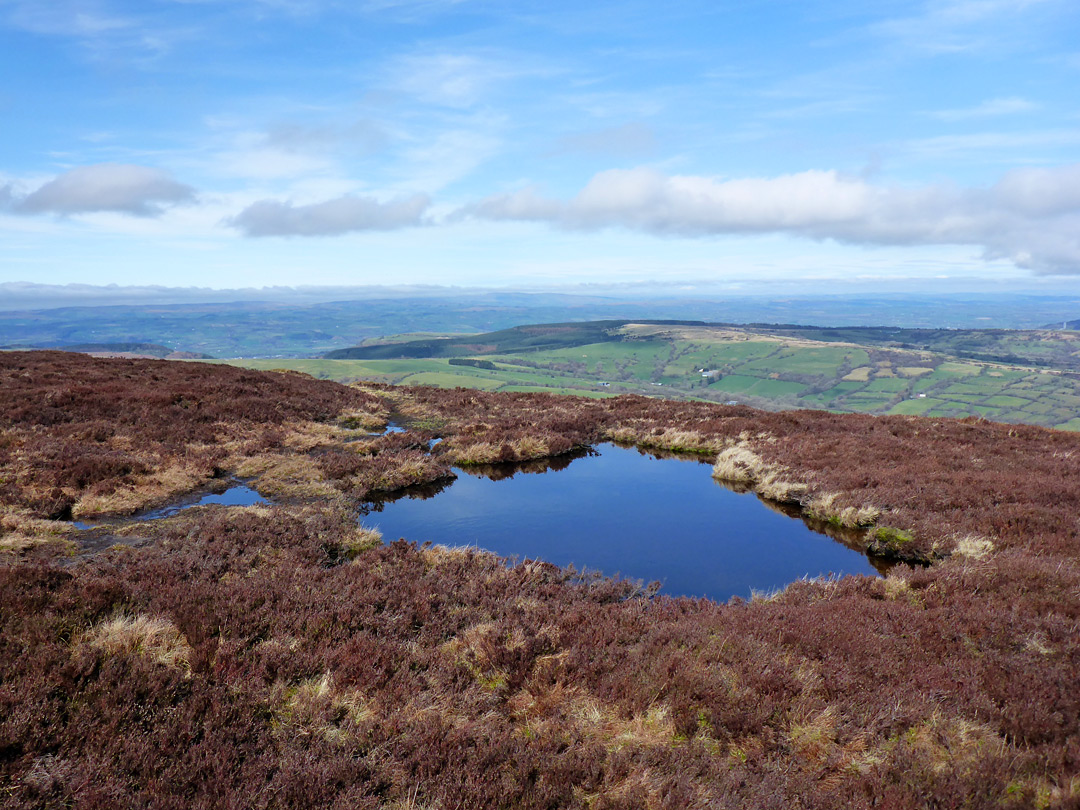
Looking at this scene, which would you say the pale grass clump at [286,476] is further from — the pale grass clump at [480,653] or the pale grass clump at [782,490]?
the pale grass clump at [782,490]

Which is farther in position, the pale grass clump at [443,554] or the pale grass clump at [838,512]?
the pale grass clump at [838,512]

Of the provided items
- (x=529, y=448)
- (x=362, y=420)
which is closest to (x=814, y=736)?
(x=529, y=448)

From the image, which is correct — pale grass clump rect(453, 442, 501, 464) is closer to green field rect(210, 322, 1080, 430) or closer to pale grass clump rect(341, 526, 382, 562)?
pale grass clump rect(341, 526, 382, 562)

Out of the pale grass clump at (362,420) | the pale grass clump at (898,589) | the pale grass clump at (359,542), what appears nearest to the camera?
the pale grass clump at (898,589)

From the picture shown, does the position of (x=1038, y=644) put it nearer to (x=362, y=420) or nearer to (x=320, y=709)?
(x=320, y=709)

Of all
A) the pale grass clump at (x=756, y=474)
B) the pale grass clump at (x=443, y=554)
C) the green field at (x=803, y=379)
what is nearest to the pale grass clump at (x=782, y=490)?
the pale grass clump at (x=756, y=474)

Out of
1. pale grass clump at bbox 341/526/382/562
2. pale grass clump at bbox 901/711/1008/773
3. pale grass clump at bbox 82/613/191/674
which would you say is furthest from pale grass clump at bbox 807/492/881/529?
pale grass clump at bbox 82/613/191/674
